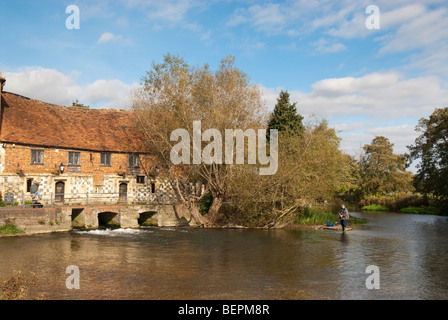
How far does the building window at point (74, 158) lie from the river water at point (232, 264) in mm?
8848

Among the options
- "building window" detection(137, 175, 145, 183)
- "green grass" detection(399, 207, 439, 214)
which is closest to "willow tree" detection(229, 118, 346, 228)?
"building window" detection(137, 175, 145, 183)

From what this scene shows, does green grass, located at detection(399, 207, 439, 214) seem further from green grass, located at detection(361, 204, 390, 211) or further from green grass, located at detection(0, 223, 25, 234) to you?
green grass, located at detection(0, 223, 25, 234)

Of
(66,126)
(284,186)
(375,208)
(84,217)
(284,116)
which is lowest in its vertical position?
(375,208)

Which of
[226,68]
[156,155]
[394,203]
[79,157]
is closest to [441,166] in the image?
[394,203]

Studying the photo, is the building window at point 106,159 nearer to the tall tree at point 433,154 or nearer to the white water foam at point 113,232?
the white water foam at point 113,232

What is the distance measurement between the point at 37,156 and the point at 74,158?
3279mm

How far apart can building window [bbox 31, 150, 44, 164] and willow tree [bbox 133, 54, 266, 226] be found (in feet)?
30.0

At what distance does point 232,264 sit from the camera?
55.2 ft

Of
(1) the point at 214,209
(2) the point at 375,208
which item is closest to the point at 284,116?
(1) the point at 214,209

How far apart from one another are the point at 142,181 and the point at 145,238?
1307 cm

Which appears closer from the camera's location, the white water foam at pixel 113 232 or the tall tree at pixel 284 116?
the white water foam at pixel 113 232

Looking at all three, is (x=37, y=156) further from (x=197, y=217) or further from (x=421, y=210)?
(x=421, y=210)

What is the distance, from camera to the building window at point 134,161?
3659 centimetres

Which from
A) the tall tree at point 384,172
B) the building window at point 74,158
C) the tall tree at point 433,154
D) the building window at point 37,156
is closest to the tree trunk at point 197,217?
the building window at point 74,158
